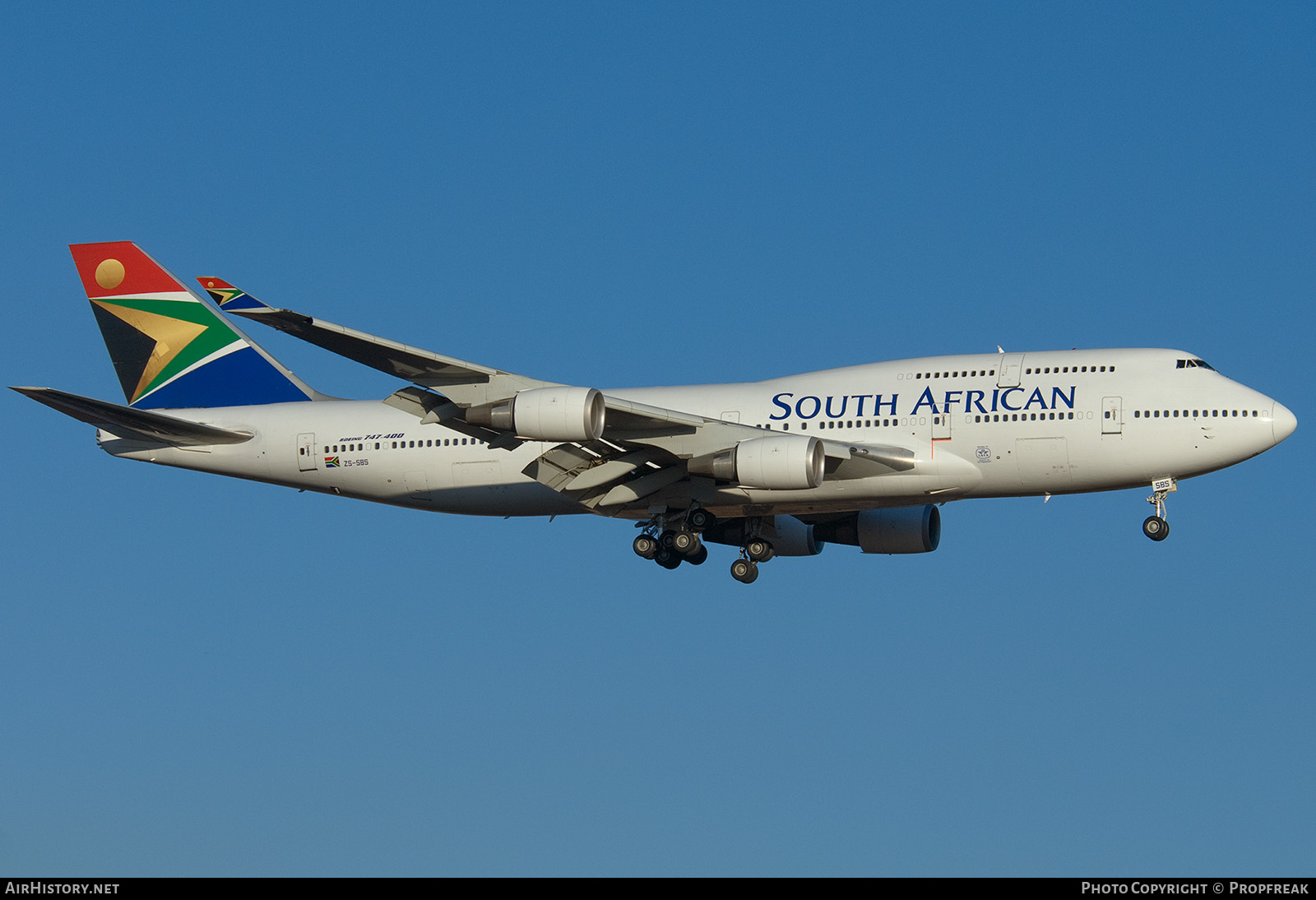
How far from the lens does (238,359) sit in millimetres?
47750

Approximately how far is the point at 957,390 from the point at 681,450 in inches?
270

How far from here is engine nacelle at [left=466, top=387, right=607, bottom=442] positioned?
121ft

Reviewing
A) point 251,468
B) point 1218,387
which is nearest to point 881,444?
point 1218,387

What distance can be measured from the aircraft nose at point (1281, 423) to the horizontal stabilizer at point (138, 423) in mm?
26637

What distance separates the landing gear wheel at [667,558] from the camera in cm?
4250

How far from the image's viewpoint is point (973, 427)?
130 ft

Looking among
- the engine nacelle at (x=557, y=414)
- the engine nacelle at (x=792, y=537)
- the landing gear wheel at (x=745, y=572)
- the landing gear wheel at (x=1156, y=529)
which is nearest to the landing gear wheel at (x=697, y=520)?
the landing gear wheel at (x=745, y=572)

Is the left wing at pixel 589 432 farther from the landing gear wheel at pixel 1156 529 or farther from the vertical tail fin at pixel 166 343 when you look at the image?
the vertical tail fin at pixel 166 343

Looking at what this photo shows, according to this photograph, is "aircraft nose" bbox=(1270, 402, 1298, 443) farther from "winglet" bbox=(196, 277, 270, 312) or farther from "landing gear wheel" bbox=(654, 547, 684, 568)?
"winglet" bbox=(196, 277, 270, 312)

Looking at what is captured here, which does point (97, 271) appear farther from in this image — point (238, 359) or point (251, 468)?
point (251, 468)

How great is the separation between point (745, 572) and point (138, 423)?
16.6 m

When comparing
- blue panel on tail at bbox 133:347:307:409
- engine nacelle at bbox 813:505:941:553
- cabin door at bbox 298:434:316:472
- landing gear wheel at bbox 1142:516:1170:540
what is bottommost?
landing gear wheel at bbox 1142:516:1170:540

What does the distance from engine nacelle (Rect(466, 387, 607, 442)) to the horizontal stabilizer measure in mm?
11223

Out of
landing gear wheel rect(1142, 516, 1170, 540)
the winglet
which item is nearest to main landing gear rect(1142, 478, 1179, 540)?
landing gear wheel rect(1142, 516, 1170, 540)
